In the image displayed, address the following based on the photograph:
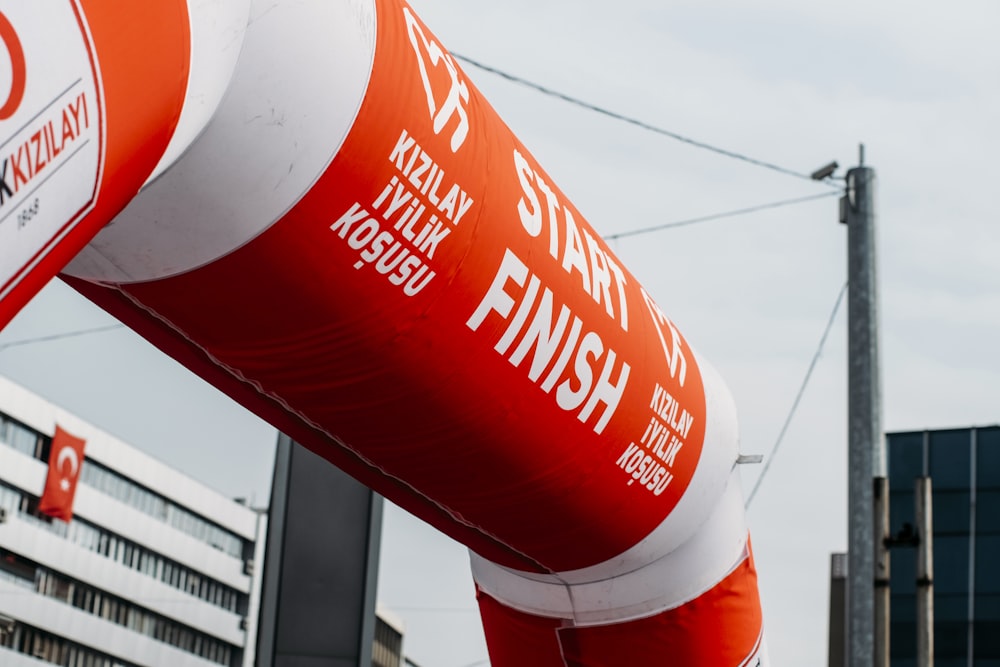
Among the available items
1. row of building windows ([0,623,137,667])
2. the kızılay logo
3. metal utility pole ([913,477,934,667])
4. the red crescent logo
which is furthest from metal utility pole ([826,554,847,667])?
row of building windows ([0,623,137,667])

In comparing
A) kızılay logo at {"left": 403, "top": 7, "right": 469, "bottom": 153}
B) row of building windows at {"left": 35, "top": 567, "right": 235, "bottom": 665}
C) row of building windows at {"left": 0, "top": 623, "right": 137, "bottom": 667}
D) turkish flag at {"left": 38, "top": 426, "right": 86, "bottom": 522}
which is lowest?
kızılay logo at {"left": 403, "top": 7, "right": 469, "bottom": 153}

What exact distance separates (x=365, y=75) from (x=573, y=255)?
1118mm

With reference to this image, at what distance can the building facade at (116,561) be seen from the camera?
5397 centimetres

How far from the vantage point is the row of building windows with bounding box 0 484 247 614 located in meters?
54.6

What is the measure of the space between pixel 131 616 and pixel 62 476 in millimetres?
8537

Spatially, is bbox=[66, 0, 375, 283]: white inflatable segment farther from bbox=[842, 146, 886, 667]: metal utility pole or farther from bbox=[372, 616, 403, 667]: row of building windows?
bbox=[372, 616, 403, 667]: row of building windows

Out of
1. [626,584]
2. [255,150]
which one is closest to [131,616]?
[626,584]

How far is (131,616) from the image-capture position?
2421 inches

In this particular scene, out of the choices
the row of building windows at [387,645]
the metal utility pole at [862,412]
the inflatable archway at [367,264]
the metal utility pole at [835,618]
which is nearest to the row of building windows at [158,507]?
the row of building windows at [387,645]

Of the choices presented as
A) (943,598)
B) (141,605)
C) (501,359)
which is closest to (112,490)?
(141,605)

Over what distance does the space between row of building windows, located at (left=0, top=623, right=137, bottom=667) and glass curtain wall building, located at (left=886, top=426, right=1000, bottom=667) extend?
35.3 metres

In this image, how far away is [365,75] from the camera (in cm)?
307

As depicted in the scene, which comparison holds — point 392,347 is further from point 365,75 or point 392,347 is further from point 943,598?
point 943,598

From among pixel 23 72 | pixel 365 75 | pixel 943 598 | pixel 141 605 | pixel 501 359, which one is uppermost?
pixel 141 605
